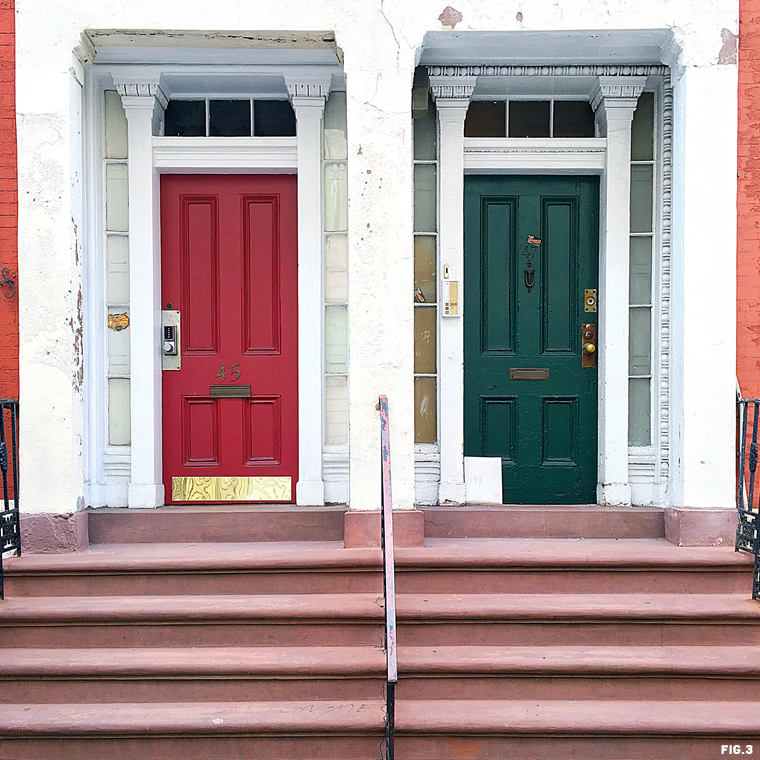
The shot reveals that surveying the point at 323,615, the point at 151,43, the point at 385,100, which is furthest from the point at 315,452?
the point at 151,43

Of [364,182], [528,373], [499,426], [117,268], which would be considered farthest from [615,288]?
[117,268]

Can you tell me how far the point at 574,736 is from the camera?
3.47 meters

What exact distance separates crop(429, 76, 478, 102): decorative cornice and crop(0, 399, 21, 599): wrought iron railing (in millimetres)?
3479

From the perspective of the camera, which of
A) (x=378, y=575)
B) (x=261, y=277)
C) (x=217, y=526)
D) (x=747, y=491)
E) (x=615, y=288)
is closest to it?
(x=378, y=575)

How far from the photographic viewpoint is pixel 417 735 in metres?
3.49

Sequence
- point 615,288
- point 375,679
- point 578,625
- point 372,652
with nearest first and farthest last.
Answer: point 375,679, point 372,652, point 578,625, point 615,288

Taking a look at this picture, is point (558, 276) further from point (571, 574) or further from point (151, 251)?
point (151, 251)

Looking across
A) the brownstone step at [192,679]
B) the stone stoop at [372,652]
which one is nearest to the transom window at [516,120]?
the stone stoop at [372,652]

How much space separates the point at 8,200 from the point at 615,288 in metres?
4.14

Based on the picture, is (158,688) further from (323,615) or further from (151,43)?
(151,43)

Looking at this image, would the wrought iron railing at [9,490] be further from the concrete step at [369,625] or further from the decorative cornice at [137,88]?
the decorative cornice at [137,88]

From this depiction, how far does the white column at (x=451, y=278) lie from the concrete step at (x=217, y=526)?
0.89 metres

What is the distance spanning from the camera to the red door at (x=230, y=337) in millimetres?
5137

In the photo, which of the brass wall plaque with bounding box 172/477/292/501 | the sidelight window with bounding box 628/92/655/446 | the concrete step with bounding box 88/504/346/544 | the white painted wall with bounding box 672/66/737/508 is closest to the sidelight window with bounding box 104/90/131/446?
the brass wall plaque with bounding box 172/477/292/501
